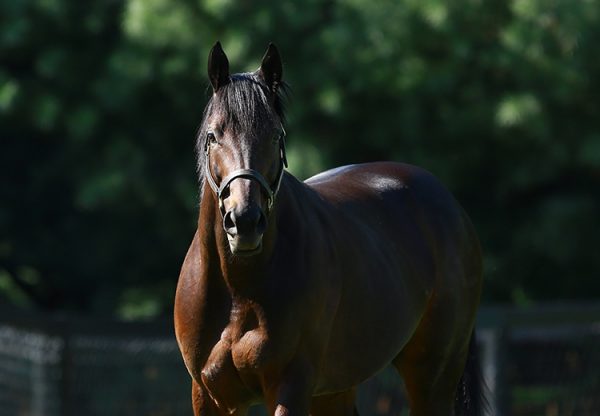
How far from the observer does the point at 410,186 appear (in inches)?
250

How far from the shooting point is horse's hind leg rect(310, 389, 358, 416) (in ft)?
19.6

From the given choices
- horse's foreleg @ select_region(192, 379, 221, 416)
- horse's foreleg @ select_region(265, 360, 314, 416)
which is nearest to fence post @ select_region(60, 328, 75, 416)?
horse's foreleg @ select_region(192, 379, 221, 416)

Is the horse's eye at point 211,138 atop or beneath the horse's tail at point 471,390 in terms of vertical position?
atop

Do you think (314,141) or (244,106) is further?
(314,141)

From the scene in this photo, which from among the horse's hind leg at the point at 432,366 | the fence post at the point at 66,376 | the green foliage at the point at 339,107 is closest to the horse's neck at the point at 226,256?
the horse's hind leg at the point at 432,366

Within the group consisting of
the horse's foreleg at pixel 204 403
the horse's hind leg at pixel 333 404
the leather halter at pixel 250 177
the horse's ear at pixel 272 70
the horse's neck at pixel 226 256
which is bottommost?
the horse's hind leg at pixel 333 404

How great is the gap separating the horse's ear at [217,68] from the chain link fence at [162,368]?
5312 millimetres

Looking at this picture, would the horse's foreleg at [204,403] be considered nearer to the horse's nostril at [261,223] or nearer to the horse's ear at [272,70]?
the horse's nostril at [261,223]

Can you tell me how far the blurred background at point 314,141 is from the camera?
1054cm

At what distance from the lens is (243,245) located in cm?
446

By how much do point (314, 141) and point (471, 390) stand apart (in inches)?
237

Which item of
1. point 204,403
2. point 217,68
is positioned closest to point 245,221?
point 217,68

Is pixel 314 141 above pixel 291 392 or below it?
A: below

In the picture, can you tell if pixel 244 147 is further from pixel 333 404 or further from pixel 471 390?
pixel 471 390
